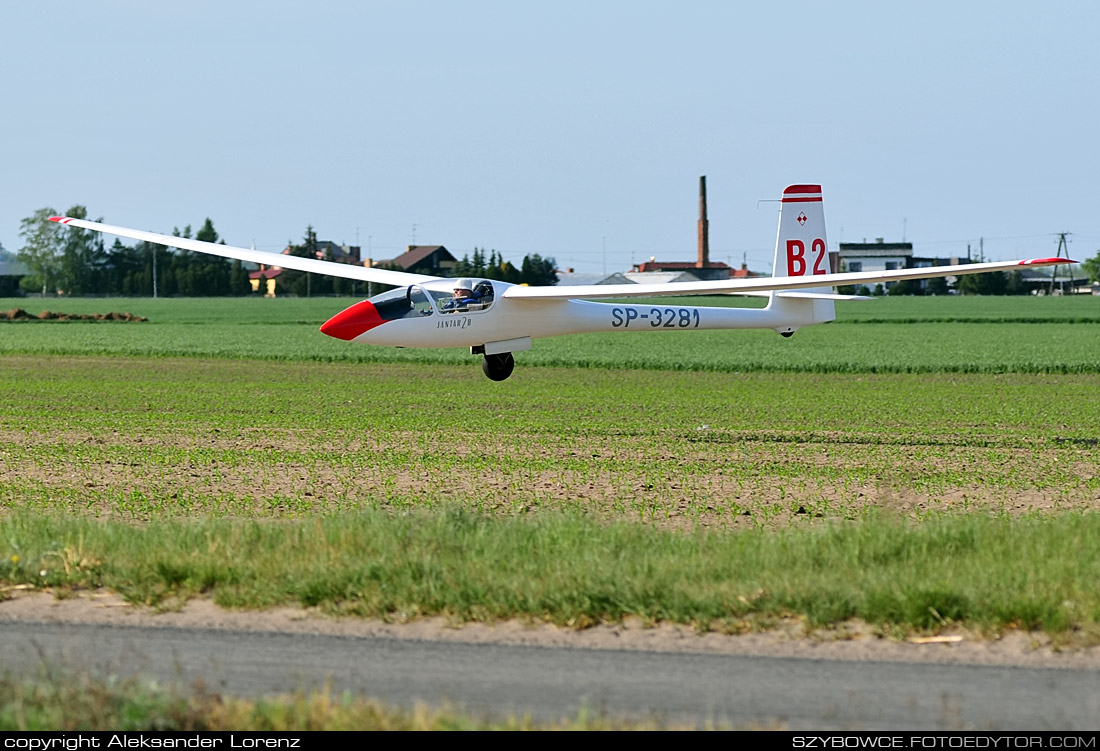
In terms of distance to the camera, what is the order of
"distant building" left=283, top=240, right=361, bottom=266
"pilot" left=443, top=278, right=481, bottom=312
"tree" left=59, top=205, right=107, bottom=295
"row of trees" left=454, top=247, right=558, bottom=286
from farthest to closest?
1. "tree" left=59, top=205, right=107, bottom=295
2. "distant building" left=283, top=240, right=361, bottom=266
3. "row of trees" left=454, top=247, right=558, bottom=286
4. "pilot" left=443, top=278, right=481, bottom=312

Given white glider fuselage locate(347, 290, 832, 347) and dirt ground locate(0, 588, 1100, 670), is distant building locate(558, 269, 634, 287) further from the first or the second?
dirt ground locate(0, 588, 1100, 670)

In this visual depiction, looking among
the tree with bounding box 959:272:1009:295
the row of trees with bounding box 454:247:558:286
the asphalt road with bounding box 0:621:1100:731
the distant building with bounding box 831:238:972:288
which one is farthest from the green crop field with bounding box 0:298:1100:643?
the distant building with bounding box 831:238:972:288

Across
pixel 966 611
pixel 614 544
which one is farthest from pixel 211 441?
pixel 966 611

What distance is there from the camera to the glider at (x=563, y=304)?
65.9 ft

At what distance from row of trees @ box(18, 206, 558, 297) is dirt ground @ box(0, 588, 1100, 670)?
117102 mm

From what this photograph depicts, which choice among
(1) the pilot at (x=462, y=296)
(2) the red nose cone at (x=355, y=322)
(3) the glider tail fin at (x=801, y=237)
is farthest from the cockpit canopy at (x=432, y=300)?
(3) the glider tail fin at (x=801, y=237)

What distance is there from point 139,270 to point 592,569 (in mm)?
156137

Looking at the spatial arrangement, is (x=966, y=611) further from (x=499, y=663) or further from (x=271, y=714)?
(x=271, y=714)

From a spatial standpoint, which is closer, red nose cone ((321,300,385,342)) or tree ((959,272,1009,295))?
red nose cone ((321,300,385,342))

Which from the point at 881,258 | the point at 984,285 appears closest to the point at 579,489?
the point at 984,285

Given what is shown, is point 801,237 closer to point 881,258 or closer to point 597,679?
point 597,679

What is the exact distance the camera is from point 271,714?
21.7 feet

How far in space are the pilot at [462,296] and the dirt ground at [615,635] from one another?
445 inches

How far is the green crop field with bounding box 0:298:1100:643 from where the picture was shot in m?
9.36
